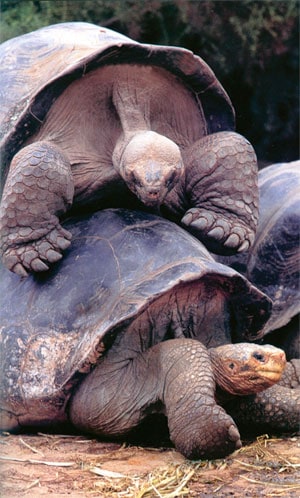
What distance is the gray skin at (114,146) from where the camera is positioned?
13.1 feet

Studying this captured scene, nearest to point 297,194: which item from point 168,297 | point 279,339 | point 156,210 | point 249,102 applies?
point 279,339

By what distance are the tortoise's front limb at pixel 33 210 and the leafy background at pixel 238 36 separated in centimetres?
425

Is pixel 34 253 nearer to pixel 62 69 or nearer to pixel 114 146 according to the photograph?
pixel 114 146

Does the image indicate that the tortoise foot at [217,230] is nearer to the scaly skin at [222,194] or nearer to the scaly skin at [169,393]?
the scaly skin at [222,194]

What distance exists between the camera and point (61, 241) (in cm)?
403

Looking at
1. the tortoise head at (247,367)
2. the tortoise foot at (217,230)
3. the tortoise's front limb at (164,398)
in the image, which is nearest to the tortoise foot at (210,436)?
the tortoise's front limb at (164,398)

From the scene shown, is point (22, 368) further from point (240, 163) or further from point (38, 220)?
point (240, 163)

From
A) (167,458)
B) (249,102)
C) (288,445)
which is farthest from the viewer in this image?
(249,102)

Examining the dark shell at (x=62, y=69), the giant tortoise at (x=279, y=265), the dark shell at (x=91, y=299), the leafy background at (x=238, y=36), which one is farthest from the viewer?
the leafy background at (x=238, y=36)

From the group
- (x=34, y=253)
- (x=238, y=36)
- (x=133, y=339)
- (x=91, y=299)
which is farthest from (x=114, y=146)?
(x=238, y=36)

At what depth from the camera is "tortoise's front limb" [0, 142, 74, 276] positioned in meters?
3.97

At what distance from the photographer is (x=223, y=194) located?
4332 millimetres

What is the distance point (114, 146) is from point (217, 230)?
0.55 m

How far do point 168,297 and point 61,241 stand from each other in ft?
1.59
